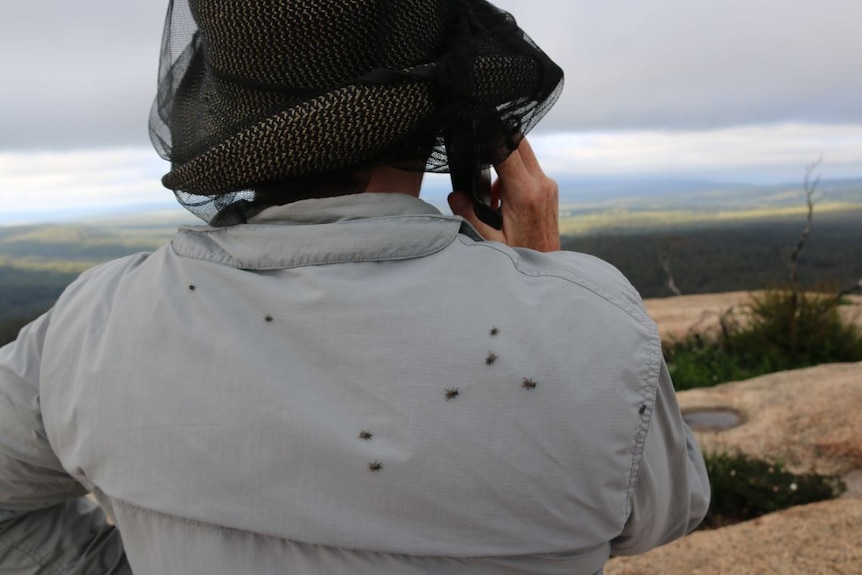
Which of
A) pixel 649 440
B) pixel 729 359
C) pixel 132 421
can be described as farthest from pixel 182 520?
pixel 729 359

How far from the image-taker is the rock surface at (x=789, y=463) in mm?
3553

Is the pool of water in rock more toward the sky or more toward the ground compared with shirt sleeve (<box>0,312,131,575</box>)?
more toward the ground

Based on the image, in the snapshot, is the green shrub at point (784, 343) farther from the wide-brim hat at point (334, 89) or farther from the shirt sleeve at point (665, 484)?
the wide-brim hat at point (334, 89)

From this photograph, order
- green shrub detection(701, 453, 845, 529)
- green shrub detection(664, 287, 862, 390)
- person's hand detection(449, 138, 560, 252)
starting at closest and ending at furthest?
1. person's hand detection(449, 138, 560, 252)
2. green shrub detection(701, 453, 845, 529)
3. green shrub detection(664, 287, 862, 390)

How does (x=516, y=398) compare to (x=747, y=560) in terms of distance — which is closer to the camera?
(x=516, y=398)

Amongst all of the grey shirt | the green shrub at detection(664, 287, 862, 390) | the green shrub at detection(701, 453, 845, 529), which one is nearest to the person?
the grey shirt

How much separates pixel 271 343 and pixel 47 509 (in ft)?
2.32

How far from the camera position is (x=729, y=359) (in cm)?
869

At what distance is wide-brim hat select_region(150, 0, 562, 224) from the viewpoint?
0.96 meters

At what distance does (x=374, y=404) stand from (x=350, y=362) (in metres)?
0.06

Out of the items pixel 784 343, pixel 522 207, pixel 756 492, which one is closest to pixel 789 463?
pixel 756 492

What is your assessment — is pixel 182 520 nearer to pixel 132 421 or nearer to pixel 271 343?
pixel 132 421

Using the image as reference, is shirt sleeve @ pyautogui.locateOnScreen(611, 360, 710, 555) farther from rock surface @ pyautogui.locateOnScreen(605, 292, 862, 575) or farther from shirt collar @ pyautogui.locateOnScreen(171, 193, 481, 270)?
rock surface @ pyautogui.locateOnScreen(605, 292, 862, 575)

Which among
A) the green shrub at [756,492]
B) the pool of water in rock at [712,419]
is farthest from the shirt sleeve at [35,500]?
the pool of water in rock at [712,419]
